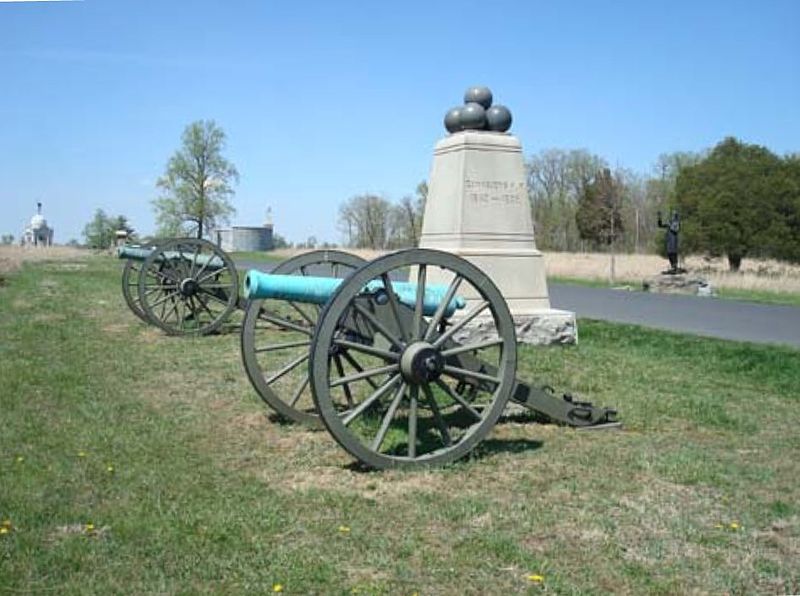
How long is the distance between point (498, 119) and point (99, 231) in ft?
244

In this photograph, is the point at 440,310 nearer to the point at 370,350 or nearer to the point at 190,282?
the point at 370,350

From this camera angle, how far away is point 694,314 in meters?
15.6

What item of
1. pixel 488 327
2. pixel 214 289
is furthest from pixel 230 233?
pixel 488 327

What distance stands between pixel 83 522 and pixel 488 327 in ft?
20.8

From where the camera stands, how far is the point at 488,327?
10.2 m

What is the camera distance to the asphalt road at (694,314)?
41.7 ft

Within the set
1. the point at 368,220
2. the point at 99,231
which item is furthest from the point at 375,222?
the point at 99,231

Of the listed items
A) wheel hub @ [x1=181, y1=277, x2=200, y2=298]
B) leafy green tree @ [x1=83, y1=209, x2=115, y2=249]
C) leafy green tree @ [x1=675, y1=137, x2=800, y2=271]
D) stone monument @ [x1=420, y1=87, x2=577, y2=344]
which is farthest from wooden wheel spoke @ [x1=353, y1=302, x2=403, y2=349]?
leafy green tree @ [x1=83, y1=209, x2=115, y2=249]

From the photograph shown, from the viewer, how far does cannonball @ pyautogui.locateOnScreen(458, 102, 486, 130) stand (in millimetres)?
11391

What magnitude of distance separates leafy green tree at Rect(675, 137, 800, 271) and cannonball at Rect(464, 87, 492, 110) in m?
20.8

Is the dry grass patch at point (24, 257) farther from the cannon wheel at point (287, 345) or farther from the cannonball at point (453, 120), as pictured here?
the cannon wheel at point (287, 345)

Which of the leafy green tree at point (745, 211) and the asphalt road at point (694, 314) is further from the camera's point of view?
the leafy green tree at point (745, 211)

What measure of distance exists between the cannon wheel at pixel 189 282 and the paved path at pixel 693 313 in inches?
235

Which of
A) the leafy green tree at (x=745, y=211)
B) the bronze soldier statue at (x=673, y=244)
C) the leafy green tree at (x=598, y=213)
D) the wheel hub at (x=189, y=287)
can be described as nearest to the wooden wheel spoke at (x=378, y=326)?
the wheel hub at (x=189, y=287)
